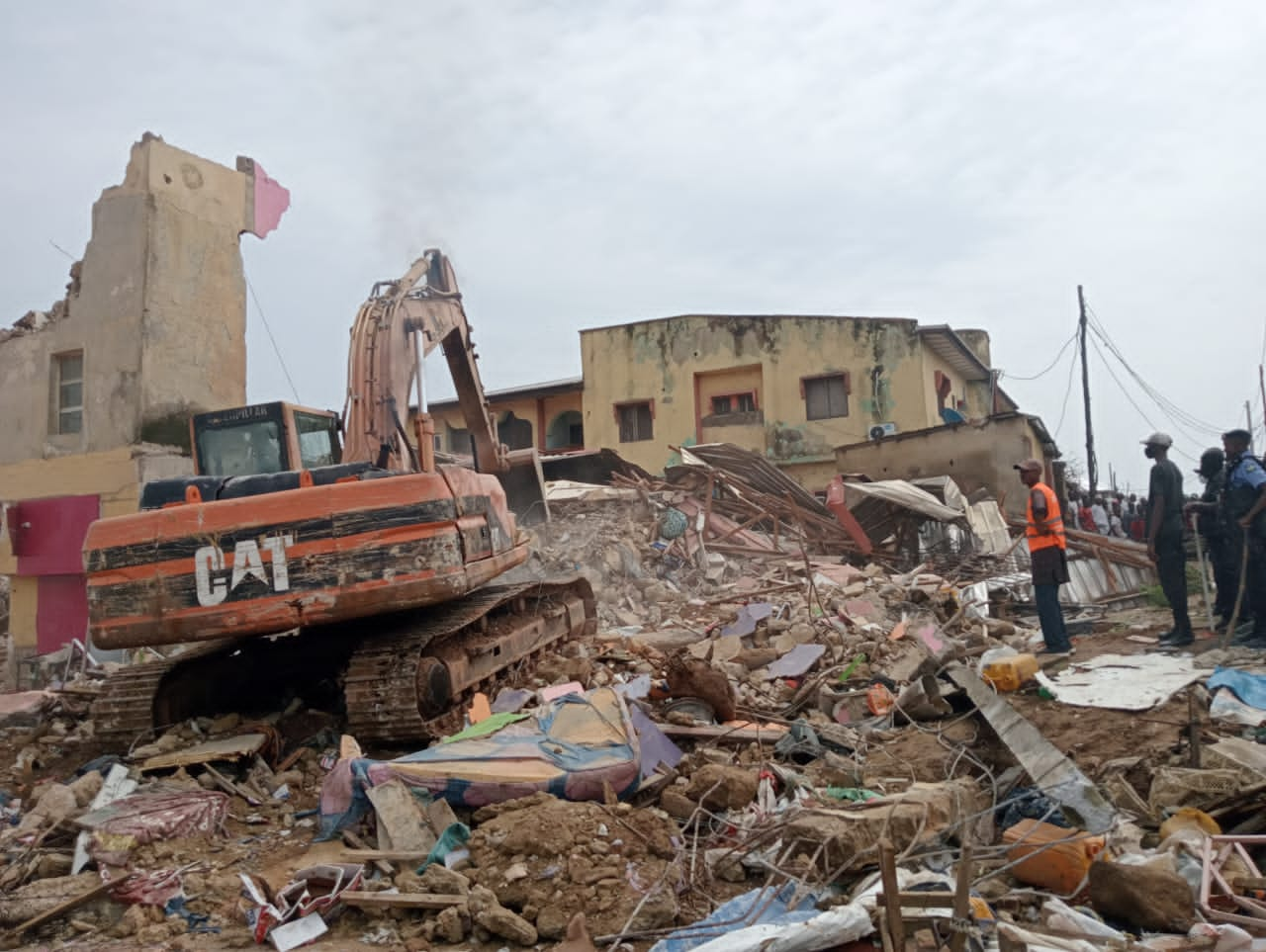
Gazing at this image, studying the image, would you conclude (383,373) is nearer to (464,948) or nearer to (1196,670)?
(464,948)

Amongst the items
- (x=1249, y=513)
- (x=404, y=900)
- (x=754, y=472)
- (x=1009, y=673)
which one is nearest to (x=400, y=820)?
(x=404, y=900)

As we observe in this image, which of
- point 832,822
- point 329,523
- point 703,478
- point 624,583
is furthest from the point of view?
point 703,478

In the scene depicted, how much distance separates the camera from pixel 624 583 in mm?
12938

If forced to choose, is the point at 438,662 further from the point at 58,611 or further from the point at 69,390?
the point at 69,390

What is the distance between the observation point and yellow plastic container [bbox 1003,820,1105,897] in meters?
3.57

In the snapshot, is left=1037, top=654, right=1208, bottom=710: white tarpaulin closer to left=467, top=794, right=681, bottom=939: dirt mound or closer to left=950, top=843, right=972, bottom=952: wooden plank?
left=467, top=794, right=681, bottom=939: dirt mound

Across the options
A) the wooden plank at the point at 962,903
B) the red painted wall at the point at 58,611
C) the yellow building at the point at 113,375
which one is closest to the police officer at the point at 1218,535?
the wooden plank at the point at 962,903

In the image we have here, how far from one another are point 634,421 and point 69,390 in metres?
15.1

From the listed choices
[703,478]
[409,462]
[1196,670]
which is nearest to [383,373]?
[409,462]

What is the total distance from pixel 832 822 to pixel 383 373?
477cm

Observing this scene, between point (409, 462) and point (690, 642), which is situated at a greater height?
point (409, 462)

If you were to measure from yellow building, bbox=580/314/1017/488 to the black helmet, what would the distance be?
14.1 metres

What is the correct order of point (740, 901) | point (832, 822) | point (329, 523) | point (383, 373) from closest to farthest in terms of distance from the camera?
point (740, 901), point (832, 822), point (329, 523), point (383, 373)

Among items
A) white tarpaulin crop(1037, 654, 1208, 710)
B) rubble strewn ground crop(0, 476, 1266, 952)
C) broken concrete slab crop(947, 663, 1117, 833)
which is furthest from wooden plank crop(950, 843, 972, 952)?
white tarpaulin crop(1037, 654, 1208, 710)
